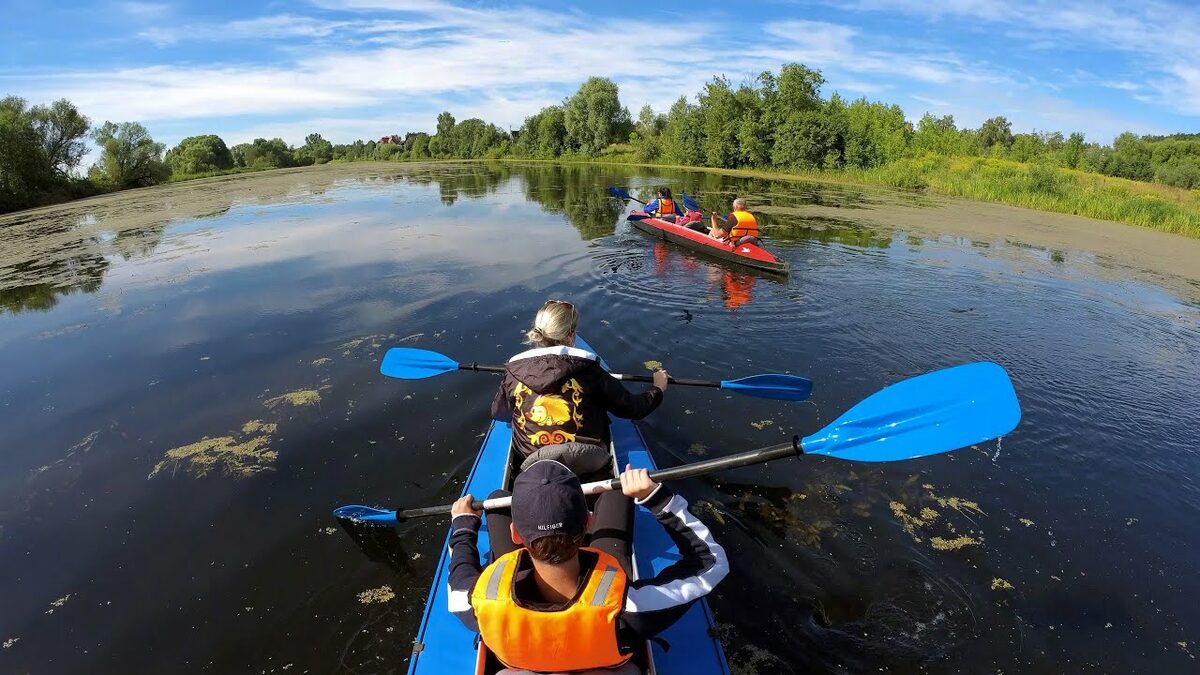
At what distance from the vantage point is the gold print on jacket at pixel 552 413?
2.98 metres

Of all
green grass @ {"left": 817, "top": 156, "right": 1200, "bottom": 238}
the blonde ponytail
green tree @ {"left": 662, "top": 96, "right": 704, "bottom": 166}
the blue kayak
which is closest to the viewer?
the blue kayak

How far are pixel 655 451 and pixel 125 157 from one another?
4580cm

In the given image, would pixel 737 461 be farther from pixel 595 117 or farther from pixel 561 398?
pixel 595 117

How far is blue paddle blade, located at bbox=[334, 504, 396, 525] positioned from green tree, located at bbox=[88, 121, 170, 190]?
141 feet

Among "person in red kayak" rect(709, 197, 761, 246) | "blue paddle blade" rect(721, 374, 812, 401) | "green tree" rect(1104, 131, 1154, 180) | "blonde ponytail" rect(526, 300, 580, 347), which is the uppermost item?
"green tree" rect(1104, 131, 1154, 180)

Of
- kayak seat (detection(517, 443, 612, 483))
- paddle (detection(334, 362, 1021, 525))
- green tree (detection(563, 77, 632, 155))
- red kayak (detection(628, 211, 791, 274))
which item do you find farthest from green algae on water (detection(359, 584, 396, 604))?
green tree (detection(563, 77, 632, 155))

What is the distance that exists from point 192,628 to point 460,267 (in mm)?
7641

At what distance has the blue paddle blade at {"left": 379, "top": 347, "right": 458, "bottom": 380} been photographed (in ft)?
16.2

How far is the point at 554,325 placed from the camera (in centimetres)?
308

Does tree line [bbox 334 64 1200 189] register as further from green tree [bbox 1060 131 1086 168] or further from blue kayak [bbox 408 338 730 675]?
blue kayak [bbox 408 338 730 675]

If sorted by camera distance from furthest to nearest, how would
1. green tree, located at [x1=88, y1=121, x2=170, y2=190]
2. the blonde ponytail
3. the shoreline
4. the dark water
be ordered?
green tree, located at [x1=88, y1=121, x2=170, y2=190]
the shoreline
the blonde ponytail
the dark water

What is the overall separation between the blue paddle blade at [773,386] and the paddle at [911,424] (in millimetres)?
1517

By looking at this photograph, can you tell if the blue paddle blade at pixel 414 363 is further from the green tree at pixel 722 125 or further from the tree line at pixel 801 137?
the green tree at pixel 722 125

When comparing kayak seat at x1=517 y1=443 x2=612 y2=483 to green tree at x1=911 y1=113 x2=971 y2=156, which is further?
green tree at x1=911 y1=113 x2=971 y2=156
